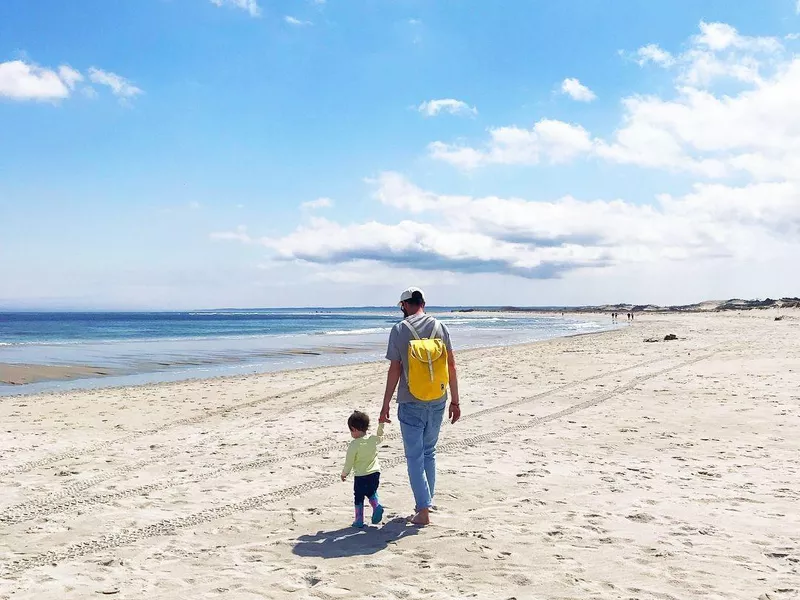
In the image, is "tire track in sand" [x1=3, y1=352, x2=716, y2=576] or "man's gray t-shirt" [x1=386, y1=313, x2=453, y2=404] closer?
"tire track in sand" [x1=3, y1=352, x2=716, y2=576]

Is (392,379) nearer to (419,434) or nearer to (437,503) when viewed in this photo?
(419,434)

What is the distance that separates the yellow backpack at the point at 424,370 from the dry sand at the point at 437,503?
3.94 feet

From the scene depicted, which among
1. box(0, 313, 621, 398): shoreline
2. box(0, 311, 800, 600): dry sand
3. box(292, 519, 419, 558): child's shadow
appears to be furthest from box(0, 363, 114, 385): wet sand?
box(292, 519, 419, 558): child's shadow

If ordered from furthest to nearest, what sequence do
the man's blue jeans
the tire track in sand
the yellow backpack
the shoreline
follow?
the shoreline, the man's blue jeans, the yellow backpack, the tire track in sand

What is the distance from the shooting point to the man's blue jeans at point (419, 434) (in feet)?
16.9

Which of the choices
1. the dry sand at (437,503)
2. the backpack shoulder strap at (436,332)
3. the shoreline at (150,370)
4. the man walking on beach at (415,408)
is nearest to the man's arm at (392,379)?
the man walking on beach at (415,408)

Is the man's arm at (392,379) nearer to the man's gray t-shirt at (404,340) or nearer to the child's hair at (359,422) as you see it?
the man's gray t-shirt at (404,340)

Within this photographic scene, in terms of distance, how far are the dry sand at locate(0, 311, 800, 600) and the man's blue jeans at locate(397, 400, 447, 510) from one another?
1.12 feet

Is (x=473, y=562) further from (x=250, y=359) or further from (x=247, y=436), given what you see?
(x=250, y=359)

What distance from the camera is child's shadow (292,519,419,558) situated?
4.73m

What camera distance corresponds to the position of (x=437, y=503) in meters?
5.83

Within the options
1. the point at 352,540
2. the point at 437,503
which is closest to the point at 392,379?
the point at 352,540

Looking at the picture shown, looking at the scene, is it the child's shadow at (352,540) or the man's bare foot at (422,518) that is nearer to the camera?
the child's shadow at (352,540)

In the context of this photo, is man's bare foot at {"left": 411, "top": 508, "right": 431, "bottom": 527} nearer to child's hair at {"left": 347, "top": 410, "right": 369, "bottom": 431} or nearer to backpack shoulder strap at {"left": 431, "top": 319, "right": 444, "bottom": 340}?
child's hair at {"left": 347, "top": 410, "right": 369, "bottom": 431}
